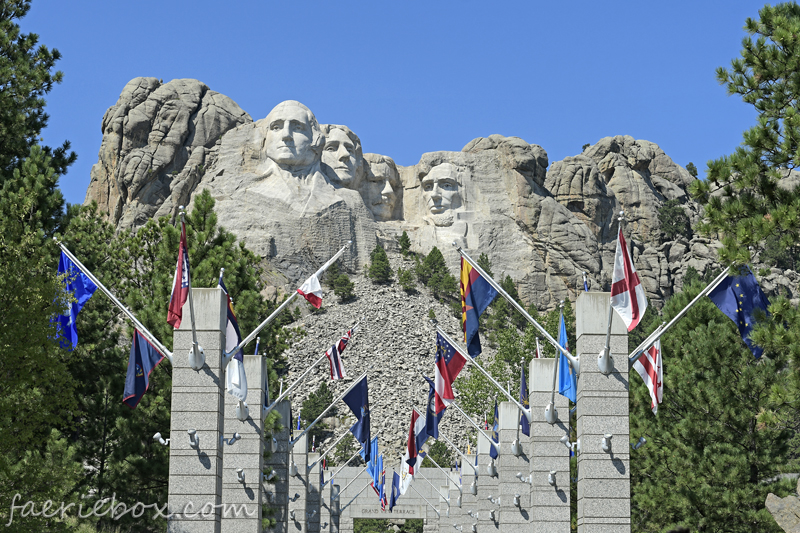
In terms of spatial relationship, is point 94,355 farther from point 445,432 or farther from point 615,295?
point 445,432

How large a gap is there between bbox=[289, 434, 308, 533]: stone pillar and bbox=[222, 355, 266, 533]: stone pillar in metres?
11.0

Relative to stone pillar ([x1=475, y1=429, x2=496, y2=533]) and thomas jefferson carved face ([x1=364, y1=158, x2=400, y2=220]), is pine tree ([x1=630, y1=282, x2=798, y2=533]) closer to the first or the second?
stone pillar ([x1=475, y1=429, x2=496, y2=533])

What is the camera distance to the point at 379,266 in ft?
303

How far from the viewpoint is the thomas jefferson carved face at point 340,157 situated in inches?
3676

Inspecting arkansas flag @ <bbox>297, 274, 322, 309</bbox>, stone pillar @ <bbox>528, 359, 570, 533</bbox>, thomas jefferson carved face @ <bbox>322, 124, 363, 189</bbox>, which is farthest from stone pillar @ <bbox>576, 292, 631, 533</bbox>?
thomas jefferson carved face @ <bbox>322, 124, 363, 189</bbox>

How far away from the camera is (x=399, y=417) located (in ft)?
253

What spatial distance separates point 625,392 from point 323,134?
7445 centimetres

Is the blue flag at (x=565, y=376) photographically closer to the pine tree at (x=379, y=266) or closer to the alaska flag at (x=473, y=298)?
the alaska flag at (x=473, y=298)

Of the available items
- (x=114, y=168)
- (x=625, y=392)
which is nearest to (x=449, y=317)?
(x=114, y=168)

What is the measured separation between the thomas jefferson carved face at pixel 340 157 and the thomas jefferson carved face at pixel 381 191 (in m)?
3.60

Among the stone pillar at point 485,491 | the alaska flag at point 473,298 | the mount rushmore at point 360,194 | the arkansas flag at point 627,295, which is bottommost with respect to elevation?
the stone pillar at point 485,491

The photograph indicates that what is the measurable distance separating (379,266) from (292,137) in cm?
1391

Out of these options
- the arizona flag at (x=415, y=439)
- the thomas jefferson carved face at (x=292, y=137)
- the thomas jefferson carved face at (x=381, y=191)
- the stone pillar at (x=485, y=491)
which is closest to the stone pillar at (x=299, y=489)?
the arizona flag at (x=415, y=439)

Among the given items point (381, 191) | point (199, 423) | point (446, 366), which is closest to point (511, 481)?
point (446, 366)
